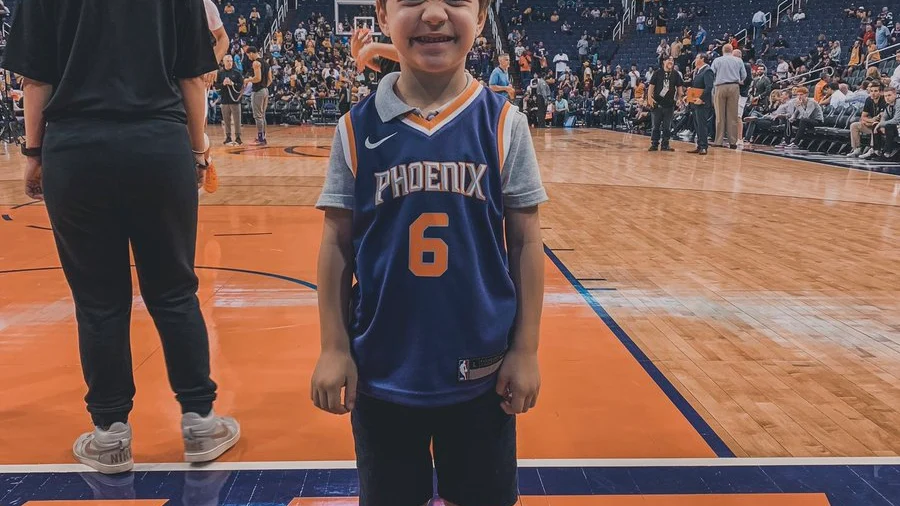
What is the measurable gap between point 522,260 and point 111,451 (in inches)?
53.8

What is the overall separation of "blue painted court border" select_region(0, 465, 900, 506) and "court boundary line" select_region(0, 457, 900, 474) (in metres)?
0.02

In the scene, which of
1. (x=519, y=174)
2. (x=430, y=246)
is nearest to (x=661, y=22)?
(x=519, y=174)

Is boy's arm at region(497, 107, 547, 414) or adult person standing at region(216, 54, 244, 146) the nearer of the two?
boy's arm at region(497, 107, 547, 414)

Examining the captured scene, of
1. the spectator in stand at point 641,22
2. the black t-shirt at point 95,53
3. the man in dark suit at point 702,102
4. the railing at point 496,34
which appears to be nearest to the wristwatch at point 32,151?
the black t-shirt at point 95,53

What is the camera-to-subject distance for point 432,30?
1.20m

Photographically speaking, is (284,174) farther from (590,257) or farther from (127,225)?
(127,225)

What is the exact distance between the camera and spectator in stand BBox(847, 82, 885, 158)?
10.8 meters

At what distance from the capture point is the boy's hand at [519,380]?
50.6 inches

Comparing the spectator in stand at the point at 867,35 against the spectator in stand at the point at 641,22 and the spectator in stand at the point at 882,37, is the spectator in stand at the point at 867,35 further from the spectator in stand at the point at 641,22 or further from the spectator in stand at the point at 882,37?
the spectator in stand at the point at 641,22

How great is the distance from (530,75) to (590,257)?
19154 millimetres

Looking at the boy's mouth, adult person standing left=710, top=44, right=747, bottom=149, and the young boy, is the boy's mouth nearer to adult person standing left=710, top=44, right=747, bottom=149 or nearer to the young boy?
the young boy

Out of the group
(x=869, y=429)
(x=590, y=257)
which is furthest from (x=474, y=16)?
(x=590, y=257)

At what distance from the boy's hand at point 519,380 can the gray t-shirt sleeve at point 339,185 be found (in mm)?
390

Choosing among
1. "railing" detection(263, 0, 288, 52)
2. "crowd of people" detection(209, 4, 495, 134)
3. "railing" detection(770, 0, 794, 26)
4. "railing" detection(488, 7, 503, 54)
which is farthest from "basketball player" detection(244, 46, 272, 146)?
"railing" detection(770, 0, 794, 26)
